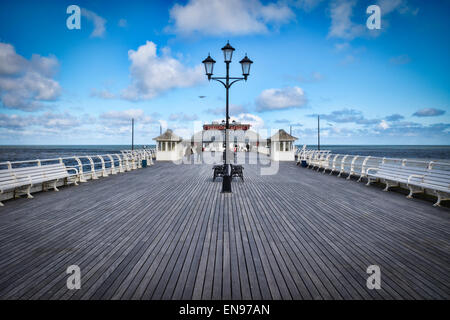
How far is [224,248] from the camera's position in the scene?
11.4ft

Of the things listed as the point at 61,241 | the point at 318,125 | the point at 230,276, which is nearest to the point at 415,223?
the point at 230,276

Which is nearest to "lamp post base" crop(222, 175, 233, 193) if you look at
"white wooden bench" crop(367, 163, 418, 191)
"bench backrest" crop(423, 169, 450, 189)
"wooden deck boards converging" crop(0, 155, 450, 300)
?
"wooden deck boards converging" crop(0, 155, 450, 300)

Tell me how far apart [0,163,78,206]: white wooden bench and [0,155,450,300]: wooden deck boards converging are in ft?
1.46

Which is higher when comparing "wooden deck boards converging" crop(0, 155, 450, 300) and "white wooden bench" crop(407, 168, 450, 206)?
"white wooden bench" crop(407, 168, 450, 206)

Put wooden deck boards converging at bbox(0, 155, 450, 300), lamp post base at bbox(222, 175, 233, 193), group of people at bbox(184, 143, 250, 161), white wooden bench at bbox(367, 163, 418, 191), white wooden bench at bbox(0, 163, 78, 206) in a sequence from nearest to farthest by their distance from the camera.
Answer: wooden deck boards converging at bbox(0, 155, 450, 300)
white wooden bench at bbox(0, 163, 78, 206)
white wooden bench at bbox(367, 163, 418, 191)
lamp post base at bbox(222, 175, 233, 193)
group of people at bbox(184, 143, 250, 161)

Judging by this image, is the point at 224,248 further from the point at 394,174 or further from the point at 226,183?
the point at 394,174

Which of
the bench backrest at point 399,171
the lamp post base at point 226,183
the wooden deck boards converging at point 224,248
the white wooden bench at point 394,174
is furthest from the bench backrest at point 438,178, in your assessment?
the lamp post base at point 226,183

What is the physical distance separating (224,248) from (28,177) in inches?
254

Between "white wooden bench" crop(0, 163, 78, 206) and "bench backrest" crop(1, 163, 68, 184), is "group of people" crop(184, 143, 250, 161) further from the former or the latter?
"white wooden bench" crop(0, 163, 78, 206)

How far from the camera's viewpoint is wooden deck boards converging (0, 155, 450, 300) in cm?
251

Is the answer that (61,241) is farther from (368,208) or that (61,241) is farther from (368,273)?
(368,208)

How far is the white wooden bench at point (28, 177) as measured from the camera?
20.0 feet

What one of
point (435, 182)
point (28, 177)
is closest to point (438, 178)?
point (435, 182)
